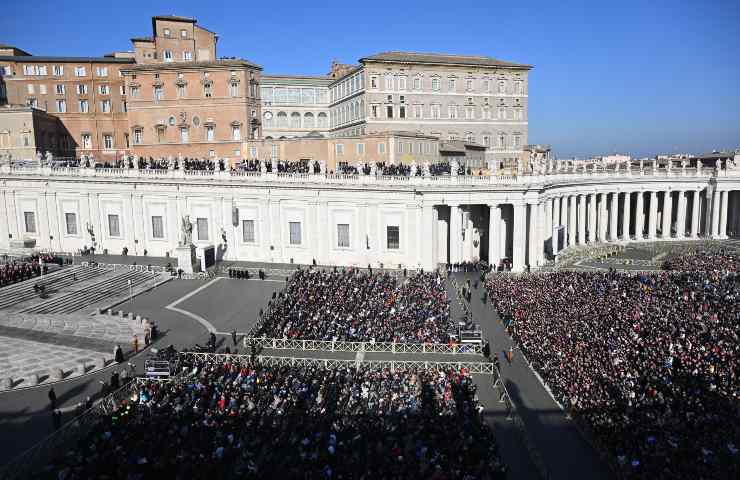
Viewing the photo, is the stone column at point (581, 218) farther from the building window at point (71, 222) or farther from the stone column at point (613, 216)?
the building window at point (71, 222)

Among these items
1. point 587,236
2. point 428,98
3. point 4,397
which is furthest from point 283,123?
point 4,397

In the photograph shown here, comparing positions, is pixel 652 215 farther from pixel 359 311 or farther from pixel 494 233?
pixel 359 311

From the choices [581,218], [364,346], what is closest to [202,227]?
[364,346]

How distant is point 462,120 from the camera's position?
7606cm

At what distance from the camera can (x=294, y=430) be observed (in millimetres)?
21344

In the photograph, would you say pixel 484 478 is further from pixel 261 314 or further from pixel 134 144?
pixel 134 144

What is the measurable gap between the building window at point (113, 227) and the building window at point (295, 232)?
16789 millimetres

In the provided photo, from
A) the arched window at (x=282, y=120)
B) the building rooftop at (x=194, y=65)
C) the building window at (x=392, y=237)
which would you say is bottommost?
the building window at (x=392, y=237)

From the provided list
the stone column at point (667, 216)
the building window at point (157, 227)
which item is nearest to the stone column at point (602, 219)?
the stone column at point (667, 216)

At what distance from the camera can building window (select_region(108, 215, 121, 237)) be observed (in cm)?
5488

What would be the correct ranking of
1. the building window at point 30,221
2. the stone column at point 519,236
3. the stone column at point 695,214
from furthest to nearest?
1. the stone column at point 695,214
2. the building window at point 30,221
3. the stone column at point 519,236

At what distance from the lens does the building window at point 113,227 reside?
5488 cm

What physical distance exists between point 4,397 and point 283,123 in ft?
191

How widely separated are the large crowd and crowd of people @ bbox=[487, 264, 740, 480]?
4.76 metres
